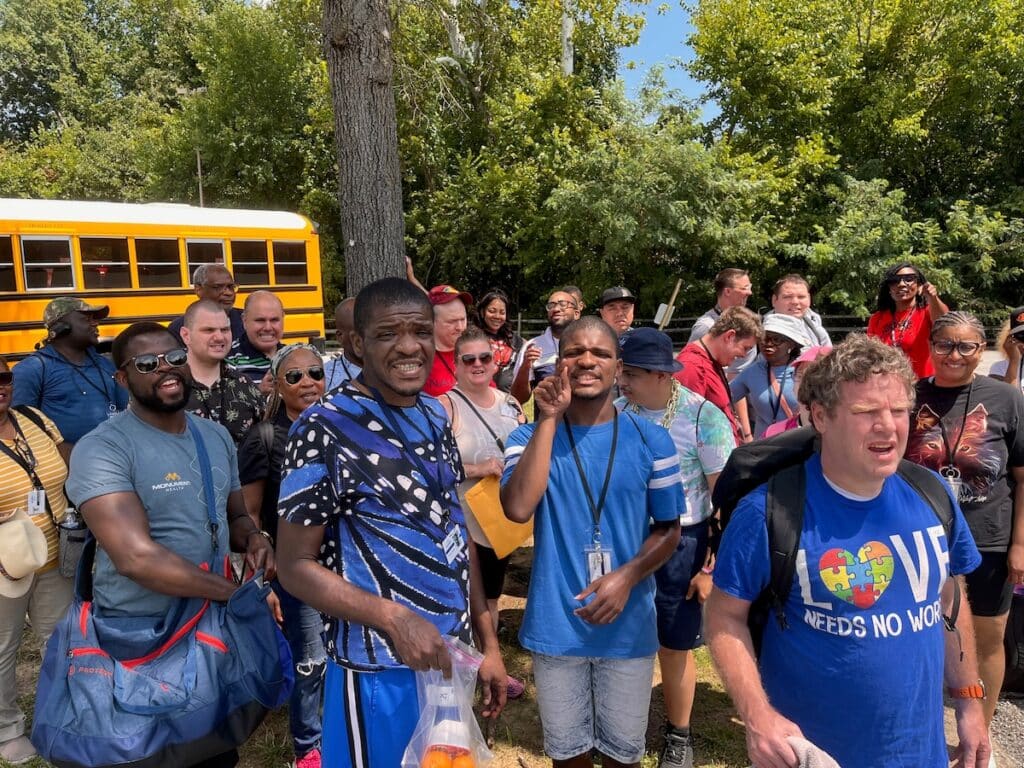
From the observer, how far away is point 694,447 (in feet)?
9.76

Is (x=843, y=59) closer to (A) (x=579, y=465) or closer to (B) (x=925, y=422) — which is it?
(B) (x=925, y=422)

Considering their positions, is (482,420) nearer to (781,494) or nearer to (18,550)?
(781,494)

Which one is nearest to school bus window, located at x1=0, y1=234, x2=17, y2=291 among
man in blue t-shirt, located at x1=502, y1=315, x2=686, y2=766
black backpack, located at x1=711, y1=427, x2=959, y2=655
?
man in blue t-shirt, located at x1=502, y1=315, x2=686, y2=766

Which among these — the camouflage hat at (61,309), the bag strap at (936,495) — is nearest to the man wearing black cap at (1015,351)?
the bag strap at (936,495)

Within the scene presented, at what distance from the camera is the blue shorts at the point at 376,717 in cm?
172

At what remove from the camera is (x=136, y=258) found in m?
11.8

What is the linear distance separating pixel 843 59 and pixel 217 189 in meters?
18.1

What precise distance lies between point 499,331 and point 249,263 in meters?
9.12

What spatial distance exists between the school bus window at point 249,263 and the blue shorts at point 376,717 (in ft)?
40.7

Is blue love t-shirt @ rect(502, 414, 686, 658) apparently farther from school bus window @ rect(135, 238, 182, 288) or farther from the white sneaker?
school bus window @ rect(135, 238, 182, 288)

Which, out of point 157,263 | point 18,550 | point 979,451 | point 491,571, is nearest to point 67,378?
point 18,550

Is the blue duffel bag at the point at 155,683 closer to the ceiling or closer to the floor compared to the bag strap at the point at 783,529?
closer to the floor

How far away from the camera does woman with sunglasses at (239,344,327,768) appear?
2904 mm

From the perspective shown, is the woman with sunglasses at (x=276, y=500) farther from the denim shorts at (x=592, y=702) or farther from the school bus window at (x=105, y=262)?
the school bus window at (x=105, y=262)
